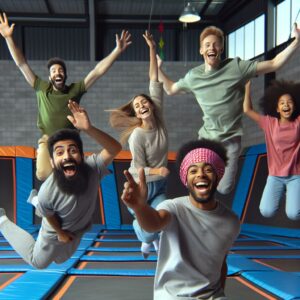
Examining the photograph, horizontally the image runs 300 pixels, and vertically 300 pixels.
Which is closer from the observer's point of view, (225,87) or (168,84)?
(225,87)

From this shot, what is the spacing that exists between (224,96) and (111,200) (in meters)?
4.09

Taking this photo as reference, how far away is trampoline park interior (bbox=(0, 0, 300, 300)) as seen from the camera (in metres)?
2.65

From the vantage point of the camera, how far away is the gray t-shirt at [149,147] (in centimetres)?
264

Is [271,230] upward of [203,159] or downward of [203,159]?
downward

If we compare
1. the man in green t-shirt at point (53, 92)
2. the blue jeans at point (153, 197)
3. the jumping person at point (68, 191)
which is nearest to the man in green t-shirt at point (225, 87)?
the blue jeans at point (153, 197)

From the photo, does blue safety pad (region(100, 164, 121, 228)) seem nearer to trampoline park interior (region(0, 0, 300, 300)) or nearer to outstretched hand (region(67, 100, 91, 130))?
trampoline park interior (region(0, 0, 300, 300))

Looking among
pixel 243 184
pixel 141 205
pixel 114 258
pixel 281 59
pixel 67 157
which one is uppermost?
pixel 281 59

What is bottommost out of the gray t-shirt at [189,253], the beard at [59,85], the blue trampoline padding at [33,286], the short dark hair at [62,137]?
the blue trampoline padding at [33,286]

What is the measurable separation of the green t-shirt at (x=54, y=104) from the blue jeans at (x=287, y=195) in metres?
1.38

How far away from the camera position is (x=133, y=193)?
1310mm

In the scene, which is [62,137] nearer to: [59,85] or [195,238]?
[59,85]

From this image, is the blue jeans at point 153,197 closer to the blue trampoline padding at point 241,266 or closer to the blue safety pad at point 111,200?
the blue trampoline padding at point 241,266

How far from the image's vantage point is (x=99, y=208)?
6367mm

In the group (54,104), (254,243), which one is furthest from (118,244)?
(54,104)
